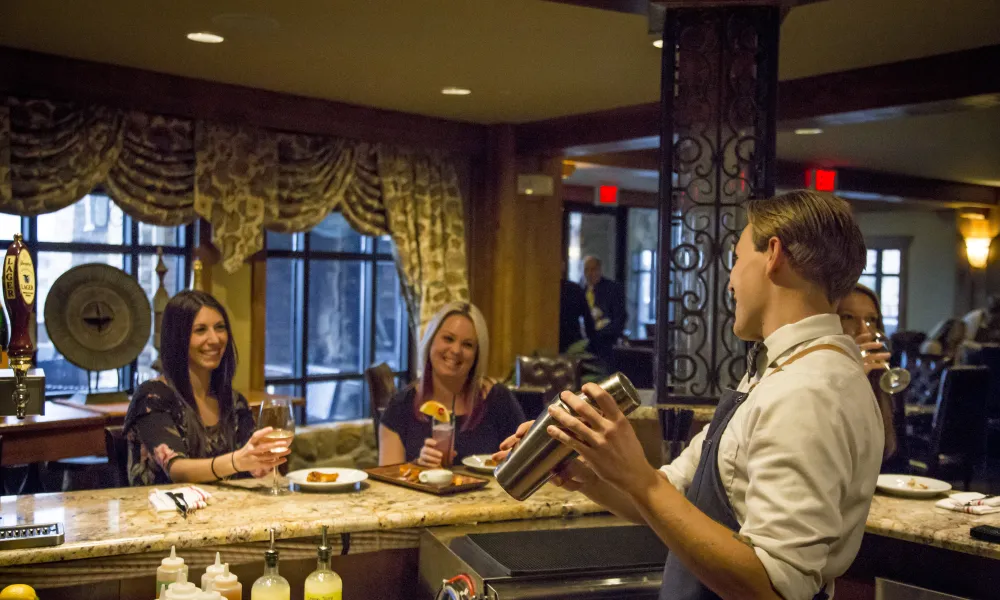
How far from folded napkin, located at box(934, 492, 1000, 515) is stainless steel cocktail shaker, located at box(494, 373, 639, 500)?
1.28 meters

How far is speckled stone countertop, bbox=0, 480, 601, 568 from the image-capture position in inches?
74.5

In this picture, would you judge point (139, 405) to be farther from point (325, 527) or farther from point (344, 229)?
point (344, 229)

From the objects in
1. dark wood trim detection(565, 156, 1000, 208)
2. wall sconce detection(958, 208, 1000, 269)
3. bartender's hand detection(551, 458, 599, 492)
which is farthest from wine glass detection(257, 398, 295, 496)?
wall sconce detection(958, 208, 1000, 269)

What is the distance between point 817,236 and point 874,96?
4005 mm

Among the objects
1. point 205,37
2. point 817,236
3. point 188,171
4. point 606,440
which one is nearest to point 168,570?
point 606,440

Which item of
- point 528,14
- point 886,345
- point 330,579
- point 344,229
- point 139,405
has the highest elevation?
point 528,14

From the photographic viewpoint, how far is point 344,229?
6863 mm

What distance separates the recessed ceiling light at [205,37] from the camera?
4340mm

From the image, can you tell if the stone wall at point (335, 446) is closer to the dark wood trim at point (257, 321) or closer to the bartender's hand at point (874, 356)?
the dark wood trim at point (257, 321)

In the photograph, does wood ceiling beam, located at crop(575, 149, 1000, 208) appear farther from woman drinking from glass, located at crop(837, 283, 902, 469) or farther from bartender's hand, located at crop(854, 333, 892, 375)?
bartender's hand, located at crop(854, 333, 892, 375)

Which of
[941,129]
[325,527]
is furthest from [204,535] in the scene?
[941,129]

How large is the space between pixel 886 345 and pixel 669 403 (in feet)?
3.07

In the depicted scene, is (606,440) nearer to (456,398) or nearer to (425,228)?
(456,398)

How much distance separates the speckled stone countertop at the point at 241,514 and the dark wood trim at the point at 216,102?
3.37 m
